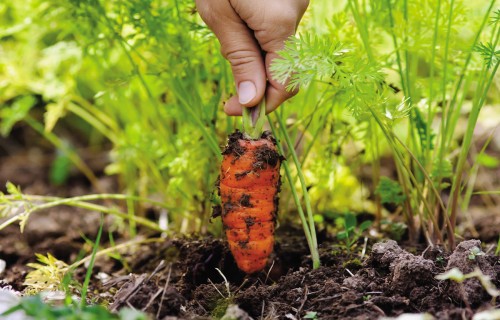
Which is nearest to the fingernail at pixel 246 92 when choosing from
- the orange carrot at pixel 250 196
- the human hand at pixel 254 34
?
the human hand at pixel 254 34

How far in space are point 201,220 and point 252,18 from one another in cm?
85

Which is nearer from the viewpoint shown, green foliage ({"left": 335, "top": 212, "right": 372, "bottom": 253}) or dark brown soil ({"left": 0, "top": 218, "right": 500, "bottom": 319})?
dark brown soil ({"left": 0, "top": 218, "right": 500, "bottom": 319})

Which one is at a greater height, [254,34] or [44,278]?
[254,34]

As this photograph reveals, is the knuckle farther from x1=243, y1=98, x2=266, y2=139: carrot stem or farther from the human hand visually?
x1=243, y1=98, x2=266, y2=139: carrot stem

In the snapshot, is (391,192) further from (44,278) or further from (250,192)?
(44,278)

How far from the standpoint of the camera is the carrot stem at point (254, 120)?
1457mm

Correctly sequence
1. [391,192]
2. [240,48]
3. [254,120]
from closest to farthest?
[240,48]
[254,120]
[391,192]

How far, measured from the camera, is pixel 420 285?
1.40 meters

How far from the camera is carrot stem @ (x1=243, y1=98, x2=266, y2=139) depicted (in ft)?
4.78

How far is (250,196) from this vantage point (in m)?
1.57

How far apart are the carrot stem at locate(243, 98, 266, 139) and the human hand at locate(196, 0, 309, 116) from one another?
22mm

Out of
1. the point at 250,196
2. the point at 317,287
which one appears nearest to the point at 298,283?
the point at 317,287

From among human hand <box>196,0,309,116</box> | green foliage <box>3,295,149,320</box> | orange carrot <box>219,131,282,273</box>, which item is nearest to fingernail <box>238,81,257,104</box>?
human hand <box>196,0,309,116</box>

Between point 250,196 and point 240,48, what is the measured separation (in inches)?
16.4
